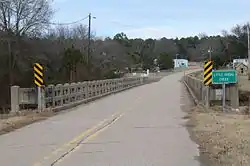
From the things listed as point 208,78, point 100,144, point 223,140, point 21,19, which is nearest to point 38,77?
point 208,78

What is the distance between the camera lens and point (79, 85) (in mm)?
27016

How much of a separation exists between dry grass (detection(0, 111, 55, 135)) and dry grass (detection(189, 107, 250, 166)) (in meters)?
5.79

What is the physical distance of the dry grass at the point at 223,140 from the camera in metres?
8.72

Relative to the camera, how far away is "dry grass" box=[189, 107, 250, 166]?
872cm

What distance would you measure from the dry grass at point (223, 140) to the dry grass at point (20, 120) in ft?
19.0

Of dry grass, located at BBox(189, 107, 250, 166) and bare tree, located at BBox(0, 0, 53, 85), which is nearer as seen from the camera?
dry grass, located at BBox(189, 107, 250, 166)

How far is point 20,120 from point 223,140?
26.4ft

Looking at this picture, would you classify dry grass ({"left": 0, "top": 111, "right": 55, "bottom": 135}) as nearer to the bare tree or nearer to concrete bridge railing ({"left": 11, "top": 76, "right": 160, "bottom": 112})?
concrete bridge railing ({"left": 11, "top": 76, "right": 160, "bottom": 112})

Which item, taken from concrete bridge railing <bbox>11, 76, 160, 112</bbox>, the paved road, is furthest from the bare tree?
the paved road

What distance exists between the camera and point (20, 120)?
16.1 meters

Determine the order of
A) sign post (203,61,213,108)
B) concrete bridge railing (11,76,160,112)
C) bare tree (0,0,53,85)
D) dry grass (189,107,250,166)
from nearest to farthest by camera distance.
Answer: dry grass (189,107,250,166)
concrete bridge railing (11,76,160,112)
sign post (203,61,213,108)
bare tree (0,0,53,85)

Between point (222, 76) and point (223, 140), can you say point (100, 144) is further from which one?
point (222, 76)

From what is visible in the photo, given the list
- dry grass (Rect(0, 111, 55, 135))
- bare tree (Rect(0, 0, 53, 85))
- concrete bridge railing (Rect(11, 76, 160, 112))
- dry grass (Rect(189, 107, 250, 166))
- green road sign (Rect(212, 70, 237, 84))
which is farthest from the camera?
bare tree (Rect(0, 0, 53, 85))

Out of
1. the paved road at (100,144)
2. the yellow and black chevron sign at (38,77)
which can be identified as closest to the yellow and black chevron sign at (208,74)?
the paved road at (100,144)
